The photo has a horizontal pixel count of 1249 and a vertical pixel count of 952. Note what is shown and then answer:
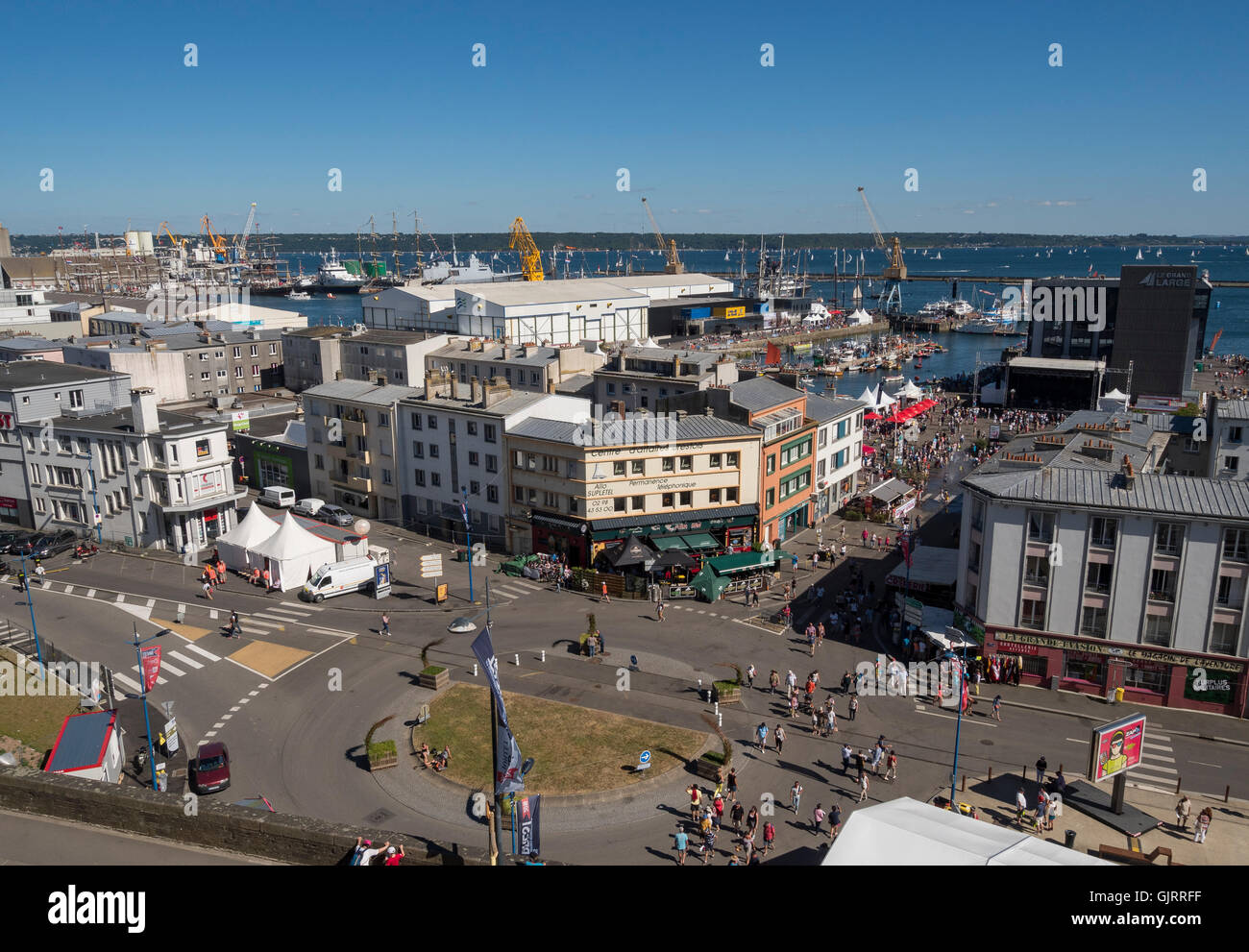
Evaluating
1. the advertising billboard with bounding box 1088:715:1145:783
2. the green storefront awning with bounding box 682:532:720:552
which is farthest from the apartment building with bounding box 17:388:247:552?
the advertising billboard with bounding box 1088:715:1145:783

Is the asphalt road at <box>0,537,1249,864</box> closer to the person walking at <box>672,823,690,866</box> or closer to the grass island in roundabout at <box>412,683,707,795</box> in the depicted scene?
the person walking at <box>672,823,690,866</box>

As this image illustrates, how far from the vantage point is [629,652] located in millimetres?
47375

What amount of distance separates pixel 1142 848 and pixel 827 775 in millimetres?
11111

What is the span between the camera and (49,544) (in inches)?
2498

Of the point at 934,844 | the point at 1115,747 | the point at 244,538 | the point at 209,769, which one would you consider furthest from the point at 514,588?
the point at 934,844

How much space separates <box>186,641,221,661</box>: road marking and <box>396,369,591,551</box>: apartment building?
1947 cm

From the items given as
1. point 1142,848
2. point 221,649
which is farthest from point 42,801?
point 1142,848

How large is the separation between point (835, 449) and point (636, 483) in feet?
70.8

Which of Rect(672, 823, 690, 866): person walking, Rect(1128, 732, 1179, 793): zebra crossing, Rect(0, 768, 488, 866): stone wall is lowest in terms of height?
Rect(1128, 732, 1179, 793): zebra crossing

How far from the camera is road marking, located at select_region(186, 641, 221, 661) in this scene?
46781 millimetres

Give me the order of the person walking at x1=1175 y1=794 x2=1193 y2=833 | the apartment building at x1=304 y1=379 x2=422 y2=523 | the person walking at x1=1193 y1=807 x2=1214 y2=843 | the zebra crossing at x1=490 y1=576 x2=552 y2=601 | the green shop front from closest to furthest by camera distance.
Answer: the person walking at x1=1193 y1=807 x2=1214 y2=843, the person walking at x1=1175 y1=794 x2=1193 y2=833, the green shop front, the zebra crossing at x1=490 y1=576 x2=552 y2=601, the apartment building at x1=304 y1=379 x2=422 y2=523

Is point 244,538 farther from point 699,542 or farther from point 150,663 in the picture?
point 699,542
